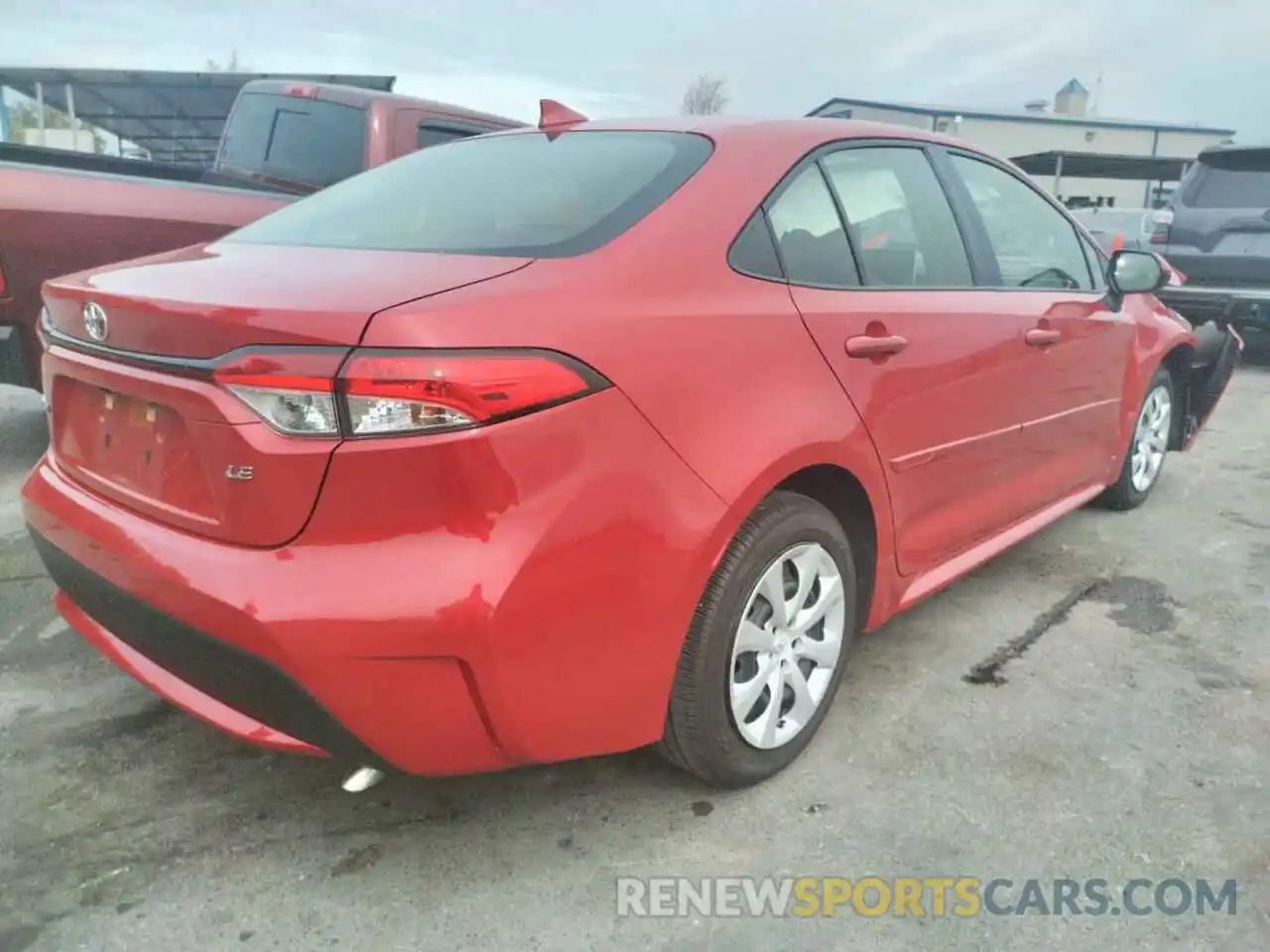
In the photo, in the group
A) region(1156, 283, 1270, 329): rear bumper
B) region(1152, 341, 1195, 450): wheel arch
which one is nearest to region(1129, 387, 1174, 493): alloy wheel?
region(1152, 341, 1195, 450): wheel arch

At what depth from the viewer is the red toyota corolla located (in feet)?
5.52

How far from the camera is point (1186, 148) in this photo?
38094 mm

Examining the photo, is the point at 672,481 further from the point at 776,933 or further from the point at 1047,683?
the point at 1047,683

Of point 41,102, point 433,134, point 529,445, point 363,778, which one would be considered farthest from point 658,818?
point 41,102

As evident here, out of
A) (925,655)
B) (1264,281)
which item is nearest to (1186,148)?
(1264,281)

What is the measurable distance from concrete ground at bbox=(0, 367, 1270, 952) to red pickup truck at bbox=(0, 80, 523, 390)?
1.76 meters

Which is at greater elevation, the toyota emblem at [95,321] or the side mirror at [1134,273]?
the side mirror at [1134,273]

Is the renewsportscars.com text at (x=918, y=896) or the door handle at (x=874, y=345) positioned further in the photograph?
the door handle at (x=874, y=345)

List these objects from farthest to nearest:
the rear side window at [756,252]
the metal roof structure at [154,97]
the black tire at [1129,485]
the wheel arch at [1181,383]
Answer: the metal roof structure at [154,97]
the wheel arch at [1181,383]
the black tire at [1129,485]
the rear side window at [756,252]

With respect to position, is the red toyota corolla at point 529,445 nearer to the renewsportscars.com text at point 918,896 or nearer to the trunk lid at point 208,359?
the trunk lid at point 208,359

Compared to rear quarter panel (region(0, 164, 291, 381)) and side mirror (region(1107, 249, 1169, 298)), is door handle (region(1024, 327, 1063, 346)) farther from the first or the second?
rear quarter panel (region(0, 164, 291, 381))

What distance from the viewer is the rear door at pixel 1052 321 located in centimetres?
316

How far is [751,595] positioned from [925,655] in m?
1.17

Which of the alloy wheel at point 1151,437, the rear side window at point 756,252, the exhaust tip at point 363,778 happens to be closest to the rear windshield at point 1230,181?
the alloy wheel at point 1151,437
